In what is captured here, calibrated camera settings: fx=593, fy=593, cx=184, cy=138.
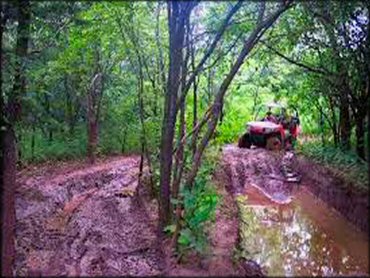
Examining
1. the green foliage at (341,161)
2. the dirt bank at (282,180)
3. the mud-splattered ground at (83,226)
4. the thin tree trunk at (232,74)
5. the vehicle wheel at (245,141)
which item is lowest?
the mud-splattered ground at (83,226)

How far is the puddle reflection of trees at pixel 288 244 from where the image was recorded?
11281 millimetres

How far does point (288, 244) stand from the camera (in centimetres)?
1305

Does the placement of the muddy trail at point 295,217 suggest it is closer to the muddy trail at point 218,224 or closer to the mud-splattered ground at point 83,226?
the muddy trail at point 218,224

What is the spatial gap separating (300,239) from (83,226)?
5158 millimetres

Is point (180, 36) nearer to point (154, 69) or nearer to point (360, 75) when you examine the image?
point (360, 75)

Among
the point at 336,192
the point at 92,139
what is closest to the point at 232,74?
the point at 336,192

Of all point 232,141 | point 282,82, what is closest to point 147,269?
point 282,82

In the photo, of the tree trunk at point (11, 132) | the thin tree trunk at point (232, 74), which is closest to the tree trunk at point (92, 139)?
the tree trunk at point (11, 132)

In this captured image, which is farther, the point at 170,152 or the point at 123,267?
the point at 170,152

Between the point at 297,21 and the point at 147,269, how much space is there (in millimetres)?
8626

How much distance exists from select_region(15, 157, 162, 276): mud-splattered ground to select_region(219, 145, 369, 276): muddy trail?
2280 mm

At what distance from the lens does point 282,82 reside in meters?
19.5

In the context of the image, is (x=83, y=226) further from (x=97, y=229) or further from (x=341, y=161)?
(x=341, y=161)

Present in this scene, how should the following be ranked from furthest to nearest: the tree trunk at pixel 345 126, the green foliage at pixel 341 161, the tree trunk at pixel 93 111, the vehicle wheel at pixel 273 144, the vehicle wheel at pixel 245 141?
the vehicle wheel at pixel 245 141 < the vehicle wheel at pixel 273 144 < the tree trunk at pixel 93 111 < the tree trunk at pixel 345 126 < the green foliage at pixel 341 161
